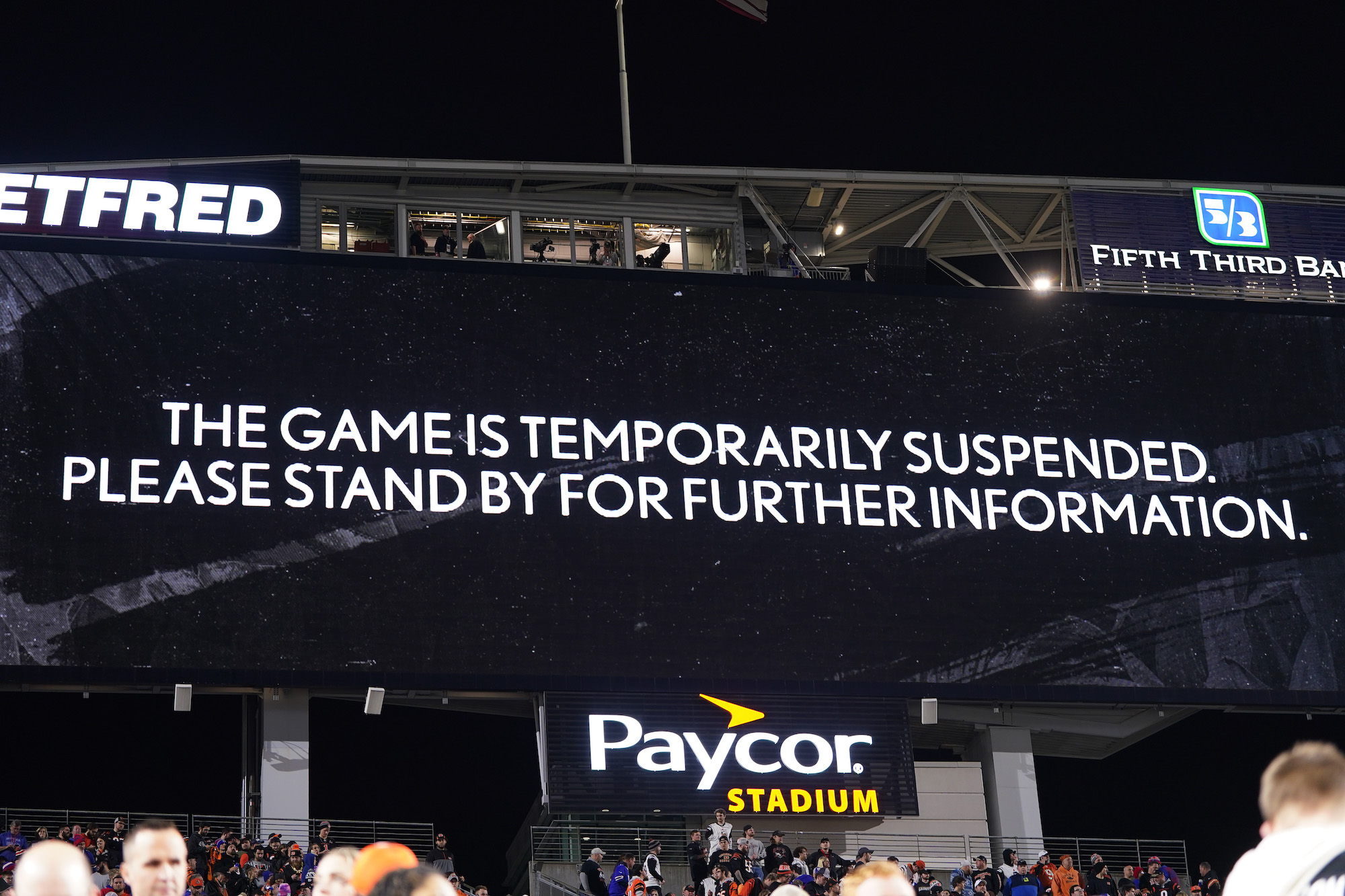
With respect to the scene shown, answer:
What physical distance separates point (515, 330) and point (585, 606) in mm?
2838

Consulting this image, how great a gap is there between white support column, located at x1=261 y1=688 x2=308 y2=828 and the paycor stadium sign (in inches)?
373

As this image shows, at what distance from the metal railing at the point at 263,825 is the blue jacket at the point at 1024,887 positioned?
5.49 meters

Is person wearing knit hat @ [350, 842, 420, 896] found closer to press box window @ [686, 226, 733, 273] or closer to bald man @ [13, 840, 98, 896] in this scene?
bald man @ [13, 840, 98, 896]

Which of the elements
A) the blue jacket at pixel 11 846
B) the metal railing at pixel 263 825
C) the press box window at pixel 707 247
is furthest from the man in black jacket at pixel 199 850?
the press box window at pixel 707 247

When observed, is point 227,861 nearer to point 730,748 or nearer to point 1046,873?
point 730,748

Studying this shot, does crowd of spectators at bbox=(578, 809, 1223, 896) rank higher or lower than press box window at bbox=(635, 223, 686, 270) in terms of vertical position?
lower

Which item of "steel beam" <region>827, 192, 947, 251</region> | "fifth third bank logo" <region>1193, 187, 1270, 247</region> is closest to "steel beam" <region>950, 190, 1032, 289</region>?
"steel beam" <region>827, 192, 947, 251</region>

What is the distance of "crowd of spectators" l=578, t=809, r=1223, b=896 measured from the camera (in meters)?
14.9

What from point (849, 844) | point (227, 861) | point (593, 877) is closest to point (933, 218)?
point (849, 844)

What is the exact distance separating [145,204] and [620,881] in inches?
313

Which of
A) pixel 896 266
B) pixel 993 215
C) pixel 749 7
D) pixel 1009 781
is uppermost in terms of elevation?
pixel 749 7

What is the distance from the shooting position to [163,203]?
1733cm

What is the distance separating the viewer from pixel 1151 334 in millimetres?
18484

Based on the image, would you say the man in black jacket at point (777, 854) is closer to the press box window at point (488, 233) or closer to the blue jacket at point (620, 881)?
the blue jacket at point (620, 881)
